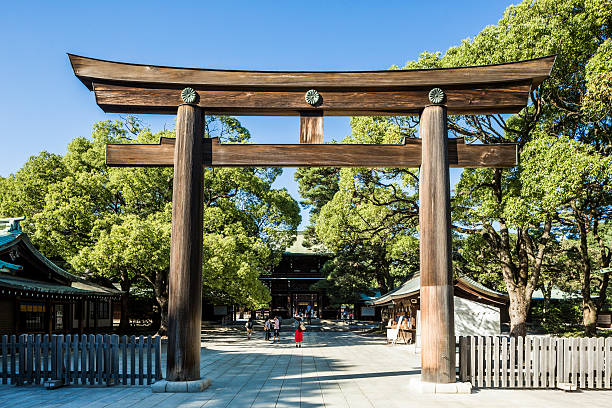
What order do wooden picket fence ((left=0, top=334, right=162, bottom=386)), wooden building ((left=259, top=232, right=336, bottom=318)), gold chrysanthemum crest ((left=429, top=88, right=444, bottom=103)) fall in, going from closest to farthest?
wooden picket fence ((left=0, top=334, right=162, bottom=386)), gold chrysanthemum crest ((left=429, top=88, right=444, bottom=103)), wooden building ((left=259, top=232, right=336, bottom=318))

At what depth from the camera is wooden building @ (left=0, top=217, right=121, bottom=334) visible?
18.1 metres

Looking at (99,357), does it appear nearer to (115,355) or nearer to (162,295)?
(115,355)

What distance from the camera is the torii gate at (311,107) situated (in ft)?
33.3

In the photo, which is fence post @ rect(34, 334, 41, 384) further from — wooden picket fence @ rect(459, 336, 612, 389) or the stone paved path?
wooden picket fence @ rect(459, 336, 612, 389)

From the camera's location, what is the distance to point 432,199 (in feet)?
33.2

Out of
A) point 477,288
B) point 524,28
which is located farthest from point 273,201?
point 524,28

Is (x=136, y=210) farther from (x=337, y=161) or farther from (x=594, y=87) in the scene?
(x=594, y=87)

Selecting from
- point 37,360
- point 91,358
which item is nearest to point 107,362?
point 91,358

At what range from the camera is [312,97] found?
10.7 metres

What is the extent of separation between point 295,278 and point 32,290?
114 feet

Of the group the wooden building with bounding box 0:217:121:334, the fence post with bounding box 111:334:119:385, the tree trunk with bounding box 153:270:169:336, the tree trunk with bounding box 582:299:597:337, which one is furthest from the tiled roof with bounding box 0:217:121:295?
the tree trunk with bounding box 582:299:597:337

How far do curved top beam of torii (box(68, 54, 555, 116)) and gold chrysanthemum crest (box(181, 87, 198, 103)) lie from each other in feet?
0.36

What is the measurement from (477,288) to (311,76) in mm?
15101

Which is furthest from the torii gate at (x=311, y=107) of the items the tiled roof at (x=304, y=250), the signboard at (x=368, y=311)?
the signboard at (x=368, y=311)
